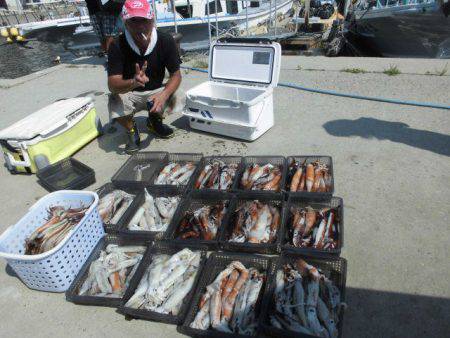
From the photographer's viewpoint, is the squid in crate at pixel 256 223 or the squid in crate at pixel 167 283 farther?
the squid in crate at pixel 256 223

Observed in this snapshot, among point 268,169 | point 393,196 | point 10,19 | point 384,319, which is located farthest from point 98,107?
point 10,19

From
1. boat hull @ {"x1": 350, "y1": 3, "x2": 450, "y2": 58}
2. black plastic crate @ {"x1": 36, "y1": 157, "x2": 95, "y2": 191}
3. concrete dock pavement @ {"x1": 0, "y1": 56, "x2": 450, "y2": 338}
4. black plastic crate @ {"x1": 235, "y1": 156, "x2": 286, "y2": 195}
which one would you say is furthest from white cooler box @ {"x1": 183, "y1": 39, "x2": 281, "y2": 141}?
boat hull @ {"x1": 350, "y1": 3, "x2": 450, "y2": 58}

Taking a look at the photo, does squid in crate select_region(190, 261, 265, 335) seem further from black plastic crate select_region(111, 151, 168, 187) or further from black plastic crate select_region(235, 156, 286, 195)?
black plastic crate select_region(111, 151, 168, 187)

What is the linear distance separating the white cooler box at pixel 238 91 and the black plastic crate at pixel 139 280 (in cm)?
212

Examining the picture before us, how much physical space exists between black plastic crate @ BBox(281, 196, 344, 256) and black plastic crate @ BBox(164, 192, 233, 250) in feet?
1.75

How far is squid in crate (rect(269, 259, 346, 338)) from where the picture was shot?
2.09 meters

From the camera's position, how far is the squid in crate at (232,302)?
2.21 m


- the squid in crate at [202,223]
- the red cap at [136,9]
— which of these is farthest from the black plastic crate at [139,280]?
the red cap at [136,9]

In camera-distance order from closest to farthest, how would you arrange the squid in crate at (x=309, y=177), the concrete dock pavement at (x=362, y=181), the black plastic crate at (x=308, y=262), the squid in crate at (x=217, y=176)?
the black plastic crate at (x=308, y=262) → the concrete dock pavement at (x=362, y=181) → the squid in crate at (x=309, y=177) → the squid in crate at (x=217, y=176)

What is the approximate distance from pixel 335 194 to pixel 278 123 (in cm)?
189

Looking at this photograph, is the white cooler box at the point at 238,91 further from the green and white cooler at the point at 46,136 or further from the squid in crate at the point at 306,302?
the squid in crate at the point at 306,302

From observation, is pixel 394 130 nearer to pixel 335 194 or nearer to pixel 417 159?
pixel 417 159

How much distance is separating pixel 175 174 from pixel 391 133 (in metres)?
2.97

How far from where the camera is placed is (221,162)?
3.82 meters
